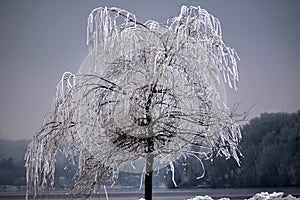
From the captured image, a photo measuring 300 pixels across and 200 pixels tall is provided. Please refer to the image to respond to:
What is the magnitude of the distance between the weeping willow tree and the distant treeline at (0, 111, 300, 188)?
2026 mm

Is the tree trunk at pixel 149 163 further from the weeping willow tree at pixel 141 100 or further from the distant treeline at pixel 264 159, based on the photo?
the distant treeline at pixel 264 159

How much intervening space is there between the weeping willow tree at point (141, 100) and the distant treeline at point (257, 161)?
2.03m

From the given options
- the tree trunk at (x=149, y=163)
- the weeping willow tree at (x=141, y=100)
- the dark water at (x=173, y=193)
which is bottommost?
the dark water at (x=173, y=193)

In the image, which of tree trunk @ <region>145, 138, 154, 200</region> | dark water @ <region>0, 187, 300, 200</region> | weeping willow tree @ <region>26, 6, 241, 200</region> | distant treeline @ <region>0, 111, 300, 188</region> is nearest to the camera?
weeping willow tree @ <region>26, 6, 241, 200</region>

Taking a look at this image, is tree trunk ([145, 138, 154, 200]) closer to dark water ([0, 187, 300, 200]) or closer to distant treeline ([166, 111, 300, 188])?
dark water ([0, 187, 300, 200])

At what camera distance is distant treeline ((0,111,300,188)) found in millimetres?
5066

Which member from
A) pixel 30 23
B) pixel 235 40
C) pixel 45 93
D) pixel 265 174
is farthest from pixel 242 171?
pixel 30 23

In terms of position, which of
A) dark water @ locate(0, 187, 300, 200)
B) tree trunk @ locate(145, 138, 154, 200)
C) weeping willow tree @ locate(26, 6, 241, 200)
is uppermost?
weeping willow tree @ locate(26, 6, 241, 200)

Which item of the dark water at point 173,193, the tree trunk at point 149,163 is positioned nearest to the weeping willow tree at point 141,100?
the tree trunk at point 149,163

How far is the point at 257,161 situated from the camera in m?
5.13

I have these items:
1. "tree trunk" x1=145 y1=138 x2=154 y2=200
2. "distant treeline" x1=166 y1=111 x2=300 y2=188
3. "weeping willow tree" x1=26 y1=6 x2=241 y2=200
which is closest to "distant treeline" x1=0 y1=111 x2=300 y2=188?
"distant treeline" x1=166 y1=111 x2=300 y2=188

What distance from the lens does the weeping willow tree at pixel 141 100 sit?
2.87m

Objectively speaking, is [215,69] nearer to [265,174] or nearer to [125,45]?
[125,45]

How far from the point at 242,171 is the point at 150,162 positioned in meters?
2.34
